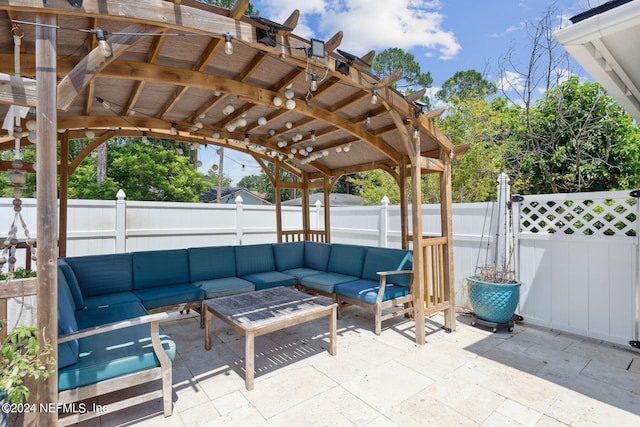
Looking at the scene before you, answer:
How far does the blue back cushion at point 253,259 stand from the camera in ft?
16.0

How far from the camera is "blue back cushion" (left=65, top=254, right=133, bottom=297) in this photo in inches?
144

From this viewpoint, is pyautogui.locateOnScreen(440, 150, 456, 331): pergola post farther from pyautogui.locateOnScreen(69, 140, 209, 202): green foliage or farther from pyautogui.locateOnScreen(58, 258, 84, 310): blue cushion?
pyautogui.locateOnScreen(69, 140, 209, 202): green foliage

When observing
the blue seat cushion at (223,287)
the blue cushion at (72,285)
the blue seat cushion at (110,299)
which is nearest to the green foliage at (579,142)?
the blue seat cushion at (223,287)

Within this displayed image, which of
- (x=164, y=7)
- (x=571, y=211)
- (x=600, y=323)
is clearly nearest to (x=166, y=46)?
(x=164, y=7)

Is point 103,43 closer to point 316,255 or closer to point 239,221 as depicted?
point 316,255

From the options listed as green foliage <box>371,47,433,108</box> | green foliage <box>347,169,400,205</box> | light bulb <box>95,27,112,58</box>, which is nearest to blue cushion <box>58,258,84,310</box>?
light bulb <box>95,27,112,58</box>

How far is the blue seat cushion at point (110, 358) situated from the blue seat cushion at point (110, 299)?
960 mm

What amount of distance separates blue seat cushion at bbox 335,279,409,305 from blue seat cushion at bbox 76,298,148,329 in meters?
2.29

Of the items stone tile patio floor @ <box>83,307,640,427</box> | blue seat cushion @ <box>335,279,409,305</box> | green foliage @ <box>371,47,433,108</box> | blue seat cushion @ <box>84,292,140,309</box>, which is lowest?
stone tile patio floor @ <box>83,307,640,427</box>

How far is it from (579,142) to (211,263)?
6.25 m

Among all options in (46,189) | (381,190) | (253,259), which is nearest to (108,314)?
(46,189)

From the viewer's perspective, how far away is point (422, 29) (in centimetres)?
855

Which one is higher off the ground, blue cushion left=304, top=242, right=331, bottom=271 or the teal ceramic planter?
blue cushion left=304, top=242, right=331, bottom=271

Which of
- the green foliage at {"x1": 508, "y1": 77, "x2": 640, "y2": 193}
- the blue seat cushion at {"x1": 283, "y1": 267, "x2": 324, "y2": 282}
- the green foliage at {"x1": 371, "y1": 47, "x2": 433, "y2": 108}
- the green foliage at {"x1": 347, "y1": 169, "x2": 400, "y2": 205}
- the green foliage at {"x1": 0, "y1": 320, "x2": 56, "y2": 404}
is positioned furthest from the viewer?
the green foliage at {"x1": 371, "y1": 47, "x2": 433, "y2": 108}
